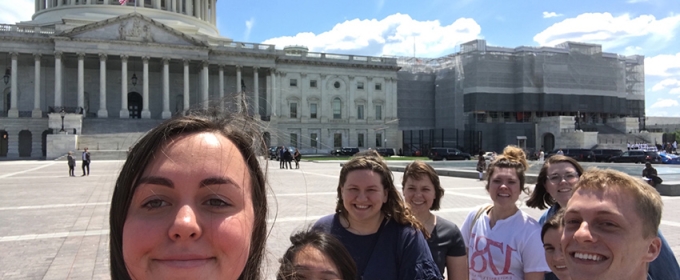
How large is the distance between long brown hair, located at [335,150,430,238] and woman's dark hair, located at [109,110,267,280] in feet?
6.49

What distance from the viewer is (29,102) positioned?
185 ft

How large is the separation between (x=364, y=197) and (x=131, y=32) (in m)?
57.7

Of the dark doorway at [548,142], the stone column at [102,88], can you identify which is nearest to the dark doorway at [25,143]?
the stone column at [102,88]

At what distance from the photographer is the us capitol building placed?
52.8 m

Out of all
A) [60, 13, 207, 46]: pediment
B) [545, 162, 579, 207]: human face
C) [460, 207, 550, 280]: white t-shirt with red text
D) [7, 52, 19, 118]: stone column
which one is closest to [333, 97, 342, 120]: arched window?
[60, 13, 207, 46]: pediment

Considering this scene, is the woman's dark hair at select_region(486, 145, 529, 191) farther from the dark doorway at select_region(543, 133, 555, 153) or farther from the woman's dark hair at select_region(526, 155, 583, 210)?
the dark doorway at select_region(543, 133, 555, 153)

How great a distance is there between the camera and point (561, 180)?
17.1 feet

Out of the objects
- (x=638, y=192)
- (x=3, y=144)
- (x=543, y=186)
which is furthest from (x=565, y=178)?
(x=3, y=144)

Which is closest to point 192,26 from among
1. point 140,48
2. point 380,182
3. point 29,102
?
point 140,48

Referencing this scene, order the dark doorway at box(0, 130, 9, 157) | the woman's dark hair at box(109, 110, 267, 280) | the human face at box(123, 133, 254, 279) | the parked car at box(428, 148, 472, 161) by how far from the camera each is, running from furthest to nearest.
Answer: the dark doorway at box(0, 130, 9, 157) < the parked car at box(428, 148, 472, 161) < the woman's dark hair at box(109, 110, 267, 280) < the human face at box(123, 133, 254, 279)

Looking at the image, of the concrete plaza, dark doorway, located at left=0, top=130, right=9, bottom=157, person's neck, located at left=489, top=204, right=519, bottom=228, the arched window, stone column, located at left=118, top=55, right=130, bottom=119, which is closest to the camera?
person's neck, located at left=489, top=204, right=519, bottom=228

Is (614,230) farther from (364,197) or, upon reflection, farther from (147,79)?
(147,79)

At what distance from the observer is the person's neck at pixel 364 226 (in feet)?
12.6

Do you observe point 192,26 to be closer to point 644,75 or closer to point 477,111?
point 477,111
